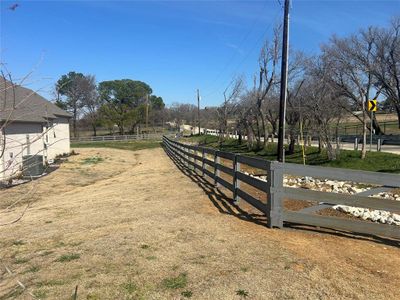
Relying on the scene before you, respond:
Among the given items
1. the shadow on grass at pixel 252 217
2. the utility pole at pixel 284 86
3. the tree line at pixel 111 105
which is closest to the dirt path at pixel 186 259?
the shadow on grass at pixel 252 217

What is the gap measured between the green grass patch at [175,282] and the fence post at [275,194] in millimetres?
2593

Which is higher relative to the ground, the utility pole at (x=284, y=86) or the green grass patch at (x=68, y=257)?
the utility pole at (x=284, y=86)

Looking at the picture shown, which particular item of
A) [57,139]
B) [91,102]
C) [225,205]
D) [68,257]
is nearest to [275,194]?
[225,205]

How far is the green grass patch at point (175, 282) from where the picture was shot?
4637mm

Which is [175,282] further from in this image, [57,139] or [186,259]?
[57,139]

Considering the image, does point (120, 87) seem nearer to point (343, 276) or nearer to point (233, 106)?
point (233, 106)

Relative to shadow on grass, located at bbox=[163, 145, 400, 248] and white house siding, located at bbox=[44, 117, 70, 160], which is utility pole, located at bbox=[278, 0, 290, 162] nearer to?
shadow on grass, located at bbox=[163, 145, 400, 248]

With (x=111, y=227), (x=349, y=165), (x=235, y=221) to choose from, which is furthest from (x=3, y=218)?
(x=349, y=165)

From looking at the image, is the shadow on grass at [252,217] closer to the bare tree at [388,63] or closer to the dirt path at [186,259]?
the dirt path at [186,259]

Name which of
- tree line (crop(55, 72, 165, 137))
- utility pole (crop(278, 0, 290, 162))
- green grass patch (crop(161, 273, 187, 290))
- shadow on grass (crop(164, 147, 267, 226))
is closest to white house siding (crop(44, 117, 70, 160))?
utility pole (crop(278, 0, 290, 162))

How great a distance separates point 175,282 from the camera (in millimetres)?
4746

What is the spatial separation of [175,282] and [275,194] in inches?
114

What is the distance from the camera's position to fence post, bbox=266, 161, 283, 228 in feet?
23.1

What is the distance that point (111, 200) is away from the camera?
11320 millimetres
